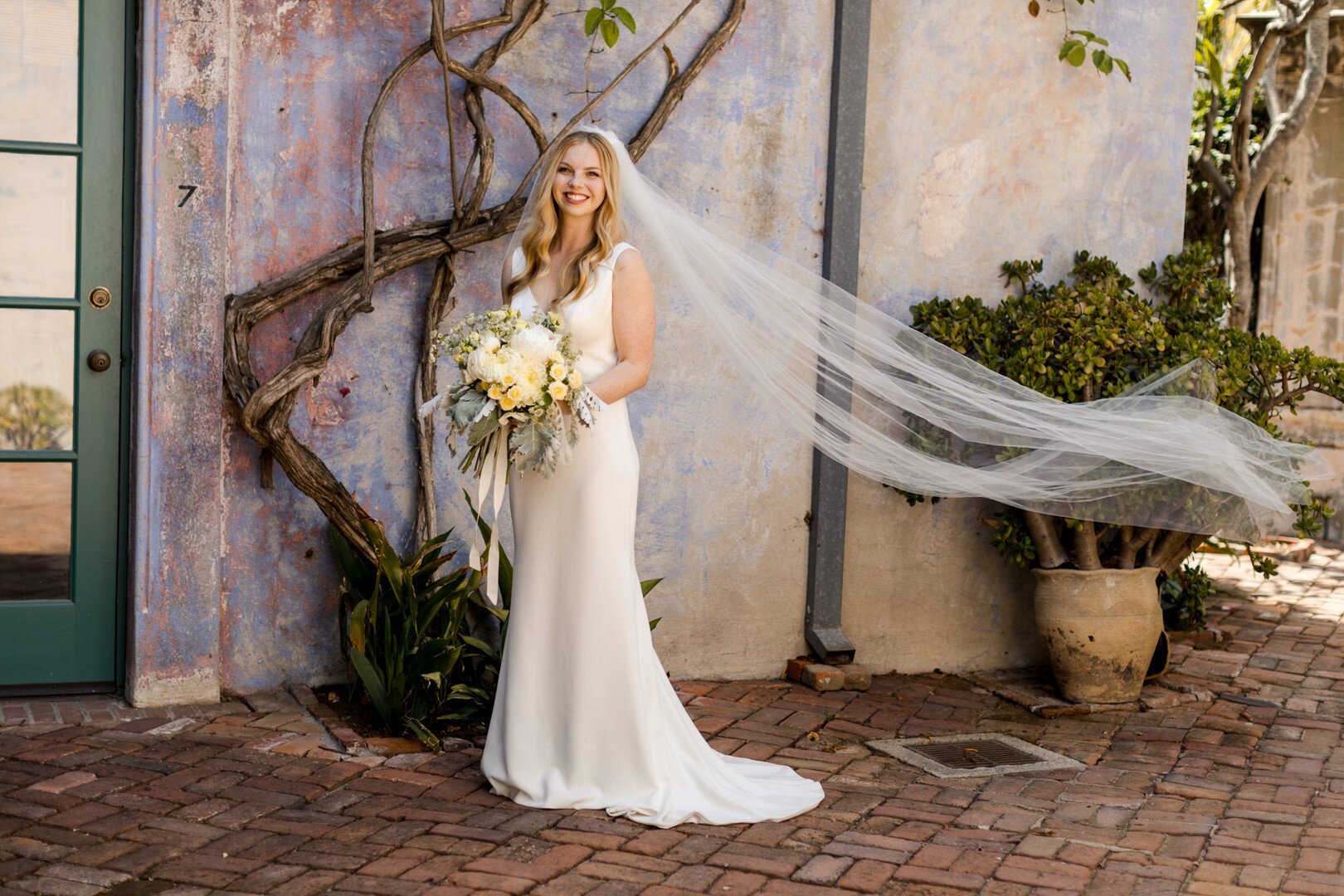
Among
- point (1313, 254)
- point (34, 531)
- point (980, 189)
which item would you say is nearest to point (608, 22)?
point (980, 189)

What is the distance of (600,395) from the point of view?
4.43 metres

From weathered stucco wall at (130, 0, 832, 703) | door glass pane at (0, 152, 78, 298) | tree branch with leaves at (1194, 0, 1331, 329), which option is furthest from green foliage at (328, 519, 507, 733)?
tree branch with leaves at (1194, 0, 1331, 329)

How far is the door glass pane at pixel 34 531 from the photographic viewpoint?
5215 millimetres

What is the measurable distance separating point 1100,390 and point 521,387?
289 cm

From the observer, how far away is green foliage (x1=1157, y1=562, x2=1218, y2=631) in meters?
6.73

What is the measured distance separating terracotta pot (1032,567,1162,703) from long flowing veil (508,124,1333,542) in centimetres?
35

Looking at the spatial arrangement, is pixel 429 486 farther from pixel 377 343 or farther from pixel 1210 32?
pixel 1210 32

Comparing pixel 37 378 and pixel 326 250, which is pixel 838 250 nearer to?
pixel 326 250

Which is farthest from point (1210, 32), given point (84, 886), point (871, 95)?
point (84, 886)

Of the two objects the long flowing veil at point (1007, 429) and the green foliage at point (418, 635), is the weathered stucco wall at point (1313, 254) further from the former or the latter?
the green foliage at point (418, 635)

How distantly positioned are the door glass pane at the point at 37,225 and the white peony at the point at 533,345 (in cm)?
210

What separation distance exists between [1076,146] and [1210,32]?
5154mm

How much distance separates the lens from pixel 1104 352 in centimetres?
587

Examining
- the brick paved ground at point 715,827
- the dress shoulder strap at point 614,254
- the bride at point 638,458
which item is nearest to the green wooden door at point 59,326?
the brick paved ground at point 715,827
